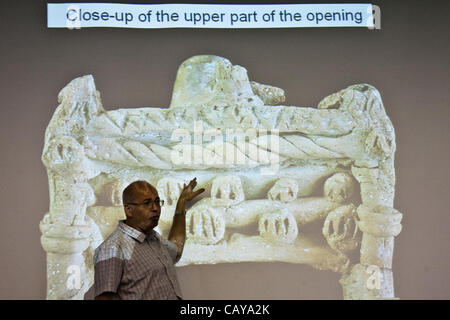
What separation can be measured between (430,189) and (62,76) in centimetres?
218

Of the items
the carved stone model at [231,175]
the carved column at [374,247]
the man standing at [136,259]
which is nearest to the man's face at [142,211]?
the man standing at [136,259]

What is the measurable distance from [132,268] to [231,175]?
131 centimetres

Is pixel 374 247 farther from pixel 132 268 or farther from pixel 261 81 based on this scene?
pixel 132 268

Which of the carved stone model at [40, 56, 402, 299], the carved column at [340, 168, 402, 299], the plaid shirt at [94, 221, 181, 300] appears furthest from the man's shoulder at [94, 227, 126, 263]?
the carved column at [340, 168, 402, 299]

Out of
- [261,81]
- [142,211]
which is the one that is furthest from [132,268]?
[261,81]

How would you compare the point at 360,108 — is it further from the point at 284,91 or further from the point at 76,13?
the point at 76,13

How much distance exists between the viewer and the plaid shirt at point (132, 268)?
1885 millimetres

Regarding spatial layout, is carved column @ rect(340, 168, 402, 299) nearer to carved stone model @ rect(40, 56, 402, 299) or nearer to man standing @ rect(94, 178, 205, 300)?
carved stone model @ rect(40, 56, 402, 299)

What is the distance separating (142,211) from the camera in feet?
6.64

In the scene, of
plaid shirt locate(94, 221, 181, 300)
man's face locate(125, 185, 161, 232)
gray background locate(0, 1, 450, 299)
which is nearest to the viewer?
plaid shirt locate(94, 221, 181, 300)

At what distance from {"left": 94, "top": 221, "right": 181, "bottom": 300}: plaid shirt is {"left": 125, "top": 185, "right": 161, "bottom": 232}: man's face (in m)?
0.03

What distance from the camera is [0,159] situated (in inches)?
123

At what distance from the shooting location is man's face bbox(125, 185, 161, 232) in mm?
2020

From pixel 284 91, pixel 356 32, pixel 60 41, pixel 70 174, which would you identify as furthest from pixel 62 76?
pixel 356 32
